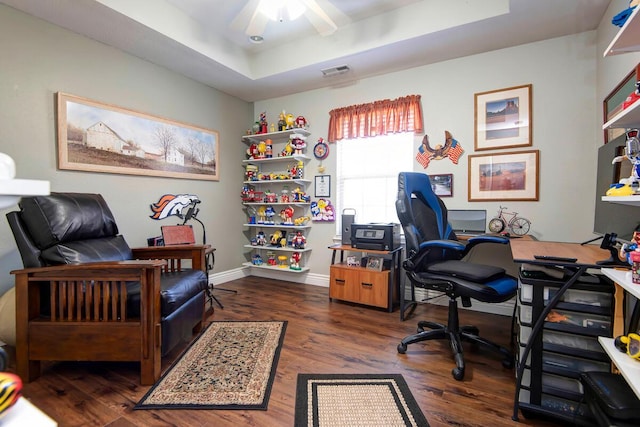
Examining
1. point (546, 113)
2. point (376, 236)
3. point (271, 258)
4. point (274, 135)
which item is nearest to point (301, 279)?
point (271, 258)

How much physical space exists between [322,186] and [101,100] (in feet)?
7.78

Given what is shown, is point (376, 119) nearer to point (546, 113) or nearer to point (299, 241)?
point (546, 113)

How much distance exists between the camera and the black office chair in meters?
1.74

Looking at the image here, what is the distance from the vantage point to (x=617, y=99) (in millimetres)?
1906

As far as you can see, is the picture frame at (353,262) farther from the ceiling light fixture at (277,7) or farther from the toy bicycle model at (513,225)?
the ceiling light fixture at (277,7)

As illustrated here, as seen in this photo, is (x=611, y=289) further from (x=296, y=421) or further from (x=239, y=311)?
(x=239, y=311)

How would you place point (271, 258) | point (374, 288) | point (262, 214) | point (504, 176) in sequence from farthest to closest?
point (262, 214), point (271, 258), point (374, 288), point (504, 176)

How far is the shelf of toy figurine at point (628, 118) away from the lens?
3.39ft

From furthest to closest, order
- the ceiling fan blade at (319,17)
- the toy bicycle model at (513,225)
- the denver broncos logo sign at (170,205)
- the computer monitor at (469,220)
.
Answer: the denver broncos logo sign at (170,205) < the computer monitor at (469,220) < the toy bicycle model at (513,225) < the ceiling fan blade at (319,17)

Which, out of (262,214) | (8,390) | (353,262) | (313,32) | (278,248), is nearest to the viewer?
(8,390)

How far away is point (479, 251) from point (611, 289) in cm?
156

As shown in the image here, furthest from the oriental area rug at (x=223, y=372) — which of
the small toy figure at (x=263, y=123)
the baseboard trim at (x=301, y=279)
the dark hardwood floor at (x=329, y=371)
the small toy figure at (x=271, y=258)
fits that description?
the small toy figure at (x=263, y=123)

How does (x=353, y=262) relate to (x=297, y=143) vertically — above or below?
below

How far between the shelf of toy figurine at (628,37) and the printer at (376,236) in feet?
6.53
